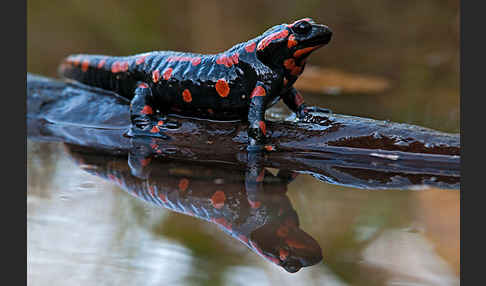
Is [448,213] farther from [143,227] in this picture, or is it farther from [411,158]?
[143,227]

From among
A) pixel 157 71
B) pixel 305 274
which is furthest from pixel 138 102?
pixel 305 274

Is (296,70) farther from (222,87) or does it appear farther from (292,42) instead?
(222,87)

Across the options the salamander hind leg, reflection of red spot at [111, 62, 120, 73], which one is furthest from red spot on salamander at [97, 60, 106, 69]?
the salamander hind leg

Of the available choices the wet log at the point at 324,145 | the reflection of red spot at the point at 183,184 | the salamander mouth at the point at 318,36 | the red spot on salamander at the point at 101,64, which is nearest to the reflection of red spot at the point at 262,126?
the wet log at the point at 324,145

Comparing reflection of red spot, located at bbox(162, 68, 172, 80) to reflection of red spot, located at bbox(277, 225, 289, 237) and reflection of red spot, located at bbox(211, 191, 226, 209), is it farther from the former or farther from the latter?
reflection of red spot, located at bbox(277, 225, 289, 237)

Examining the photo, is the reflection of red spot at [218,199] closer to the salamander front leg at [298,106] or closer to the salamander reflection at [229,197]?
the salamander reflection at [229,197]

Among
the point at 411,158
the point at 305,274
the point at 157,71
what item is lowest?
the point at 305,274
